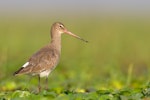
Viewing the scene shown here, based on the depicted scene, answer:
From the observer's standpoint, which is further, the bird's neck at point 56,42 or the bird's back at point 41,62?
the bird's neck at point 56,42

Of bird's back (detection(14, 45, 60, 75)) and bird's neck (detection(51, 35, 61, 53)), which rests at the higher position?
bird's neck (detection(51, 35, 61, 53))

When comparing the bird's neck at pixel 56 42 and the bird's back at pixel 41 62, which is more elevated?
the bird's neck at pixel 56 42

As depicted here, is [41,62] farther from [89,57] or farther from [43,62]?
[89,57]

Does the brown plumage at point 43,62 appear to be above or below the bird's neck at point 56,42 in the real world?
below

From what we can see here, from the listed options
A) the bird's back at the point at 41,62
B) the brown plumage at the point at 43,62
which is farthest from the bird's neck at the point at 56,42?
the bird's back at the point at 41,62

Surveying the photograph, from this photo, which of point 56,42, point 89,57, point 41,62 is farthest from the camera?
point 89,57

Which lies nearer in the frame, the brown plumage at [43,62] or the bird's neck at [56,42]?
the brown plumage at [43,62]

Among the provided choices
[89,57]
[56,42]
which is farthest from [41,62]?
[89,57]

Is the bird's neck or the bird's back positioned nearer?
the bird's back

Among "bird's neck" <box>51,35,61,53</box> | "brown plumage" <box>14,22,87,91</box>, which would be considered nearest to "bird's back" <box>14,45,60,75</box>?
"brown plumage" <box>14,22,87,91</box>

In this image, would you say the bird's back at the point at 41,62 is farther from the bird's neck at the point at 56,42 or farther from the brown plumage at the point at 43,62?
the bird's neck at the point at 56,42

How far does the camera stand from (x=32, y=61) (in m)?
11.1

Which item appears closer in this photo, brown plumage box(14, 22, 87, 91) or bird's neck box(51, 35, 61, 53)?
brown plumage box(14, 22, 87, 91)

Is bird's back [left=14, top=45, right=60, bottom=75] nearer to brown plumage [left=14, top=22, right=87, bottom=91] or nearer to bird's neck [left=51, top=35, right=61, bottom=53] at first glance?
brown plumage [left=14, top=22, right=87, bottom=91]
